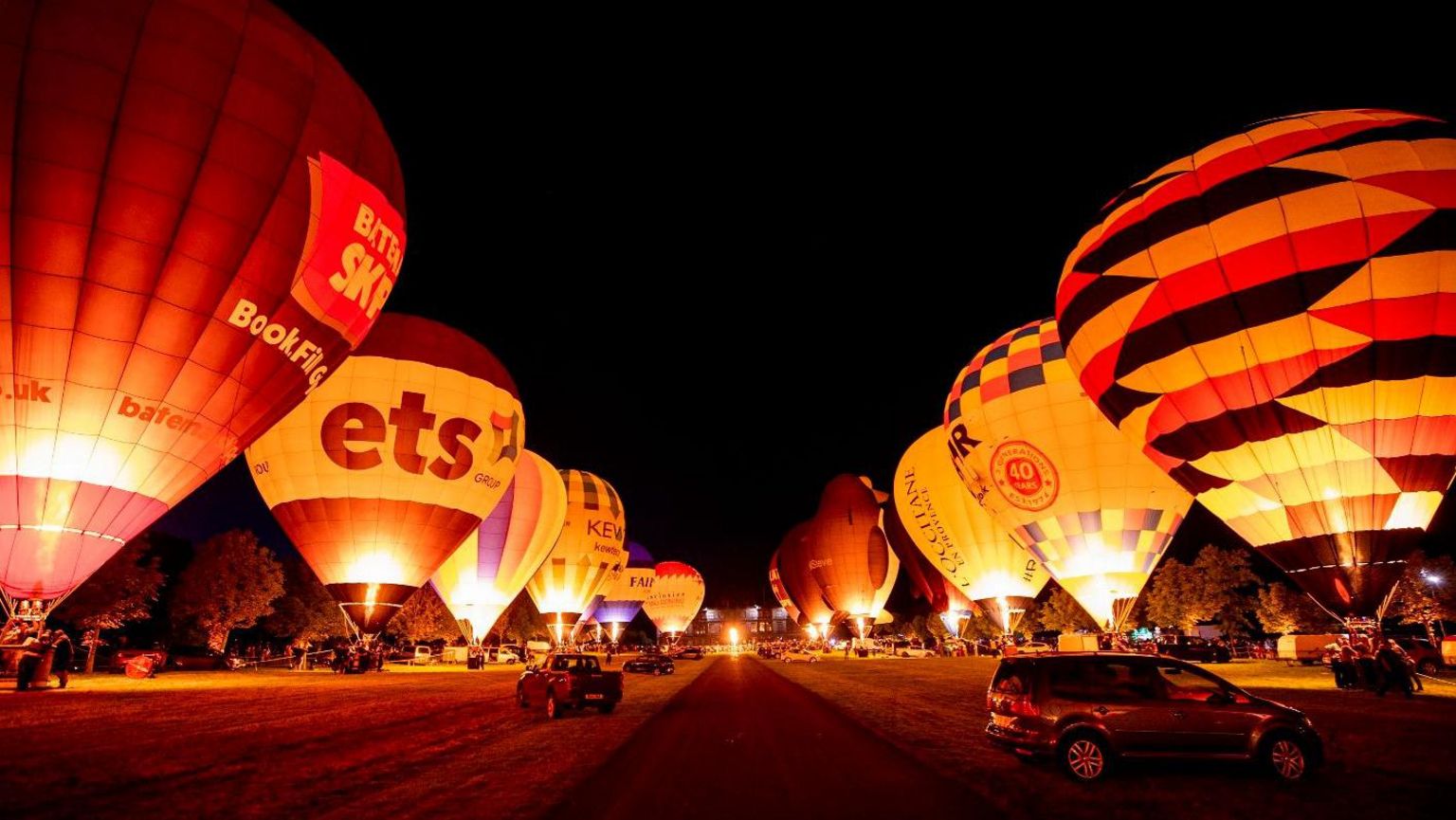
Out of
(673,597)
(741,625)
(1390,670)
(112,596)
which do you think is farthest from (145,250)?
(741,625)

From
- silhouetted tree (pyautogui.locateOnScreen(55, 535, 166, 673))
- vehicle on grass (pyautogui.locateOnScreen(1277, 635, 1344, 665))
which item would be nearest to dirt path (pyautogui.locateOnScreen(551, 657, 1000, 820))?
vehicle on grass (pyautogui.locateOnScreen(1277, 635, 1344, 665))

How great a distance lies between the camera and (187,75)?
12773 mm

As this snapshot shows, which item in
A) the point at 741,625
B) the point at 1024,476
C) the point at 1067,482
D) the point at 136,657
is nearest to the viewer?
the point at 1067,482

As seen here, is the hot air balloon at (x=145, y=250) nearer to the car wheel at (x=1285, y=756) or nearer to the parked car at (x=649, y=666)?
the car wheel at (x=1285, y=756)

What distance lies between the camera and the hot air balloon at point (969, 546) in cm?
3338

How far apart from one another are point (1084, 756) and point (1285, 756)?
1.88 meters

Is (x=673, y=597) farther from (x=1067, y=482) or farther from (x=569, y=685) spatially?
(x=569, y=685)

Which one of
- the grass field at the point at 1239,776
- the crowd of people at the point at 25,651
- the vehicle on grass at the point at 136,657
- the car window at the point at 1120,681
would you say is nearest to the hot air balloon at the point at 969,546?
the grass field at the point at 1239,776

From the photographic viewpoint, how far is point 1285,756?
744cm

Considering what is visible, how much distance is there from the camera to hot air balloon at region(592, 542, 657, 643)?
7275 centimetres

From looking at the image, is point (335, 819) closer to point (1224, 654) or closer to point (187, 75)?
point (187, 75)

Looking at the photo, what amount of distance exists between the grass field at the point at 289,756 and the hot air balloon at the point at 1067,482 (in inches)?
527

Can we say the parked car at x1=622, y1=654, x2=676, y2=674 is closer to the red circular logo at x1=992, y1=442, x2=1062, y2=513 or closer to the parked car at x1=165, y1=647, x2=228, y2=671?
the red circular logo at x1=992, y1=442, x2=1062, y2=513

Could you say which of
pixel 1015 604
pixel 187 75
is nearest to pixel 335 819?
A: pixel 187 75
